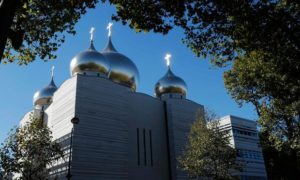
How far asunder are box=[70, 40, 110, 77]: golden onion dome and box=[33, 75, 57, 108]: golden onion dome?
11.3 meters

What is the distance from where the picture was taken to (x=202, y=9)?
45.5ft

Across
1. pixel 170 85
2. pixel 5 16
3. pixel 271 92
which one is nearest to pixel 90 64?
pixel 170 85

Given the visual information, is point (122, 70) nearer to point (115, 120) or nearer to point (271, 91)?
point (115, 120)

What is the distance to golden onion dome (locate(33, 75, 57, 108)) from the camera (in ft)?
154

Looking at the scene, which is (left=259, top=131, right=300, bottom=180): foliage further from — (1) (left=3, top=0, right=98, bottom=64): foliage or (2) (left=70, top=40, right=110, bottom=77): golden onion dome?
(1) (left=3, top=0, right=98, bottom=64): foliage

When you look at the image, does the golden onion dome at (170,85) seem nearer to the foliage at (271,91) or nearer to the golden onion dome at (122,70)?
the golden onion dome at (122,70)

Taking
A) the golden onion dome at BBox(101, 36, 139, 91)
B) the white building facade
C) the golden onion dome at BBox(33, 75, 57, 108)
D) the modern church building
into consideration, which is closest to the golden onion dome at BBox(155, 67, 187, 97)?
the modern church building

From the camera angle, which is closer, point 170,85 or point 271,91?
point 271,91

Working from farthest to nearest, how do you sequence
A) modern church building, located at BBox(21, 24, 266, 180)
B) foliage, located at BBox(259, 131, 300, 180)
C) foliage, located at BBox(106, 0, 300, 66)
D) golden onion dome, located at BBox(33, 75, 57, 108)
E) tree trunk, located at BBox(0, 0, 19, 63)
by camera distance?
foliage, located at BBox(259, 131, 300, 180) → golden onion dome, located at BBox(33, 75, 57, 108) → modern church building, located at BBox(21, 24, 266, 180) → foliage, located at BBox(106, 0, 300, 66) → tree trunk, located at BBox(0, 0, 19, 63)

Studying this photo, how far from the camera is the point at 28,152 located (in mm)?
26297

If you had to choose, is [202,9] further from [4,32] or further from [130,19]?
[4,32]

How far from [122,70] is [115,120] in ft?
30.2

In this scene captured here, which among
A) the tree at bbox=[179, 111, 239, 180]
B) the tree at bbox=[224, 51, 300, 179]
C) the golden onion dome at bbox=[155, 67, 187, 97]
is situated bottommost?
the tree at bbox=[179, 111, 239, 180]

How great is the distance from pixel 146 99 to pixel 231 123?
1908 centimetres
